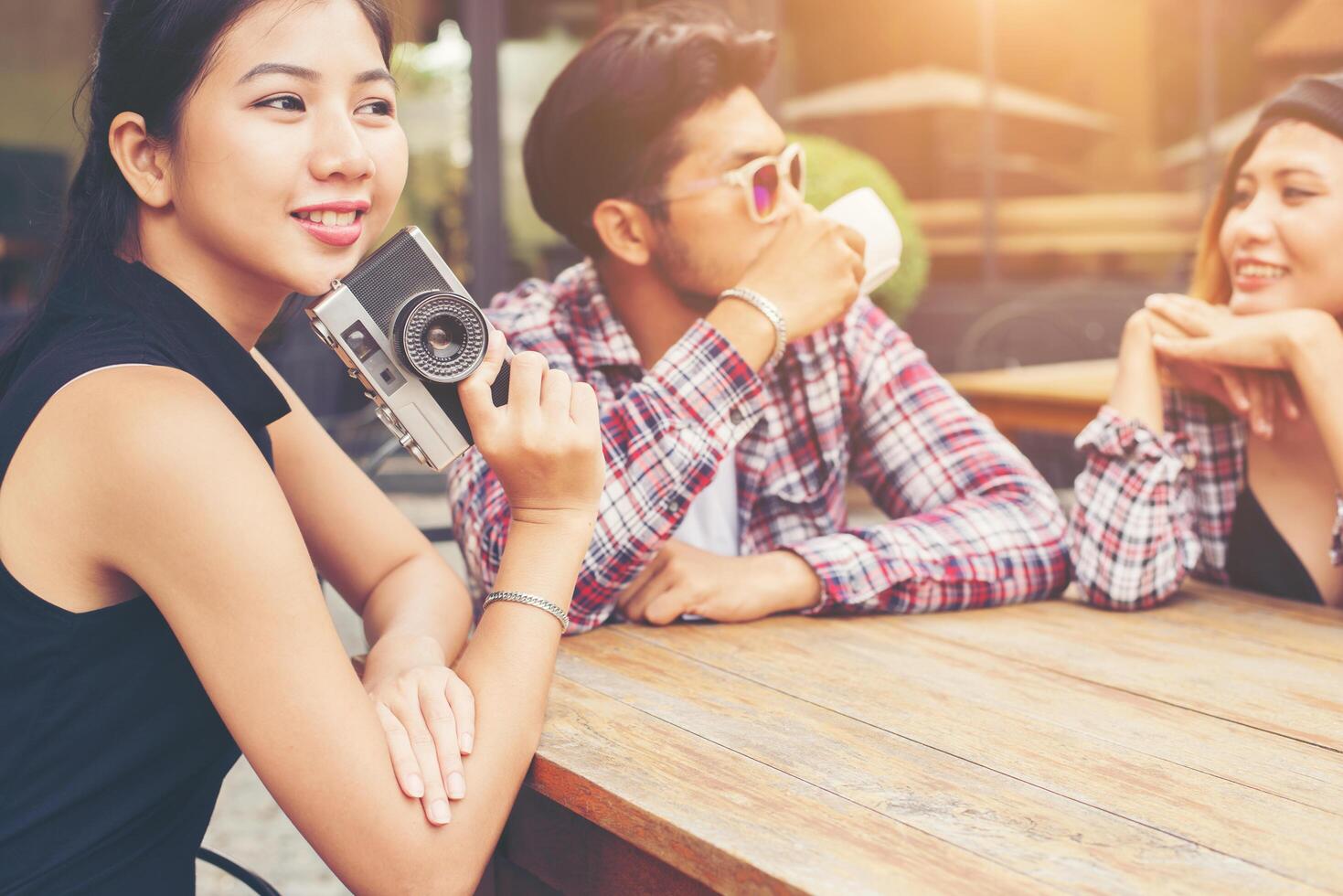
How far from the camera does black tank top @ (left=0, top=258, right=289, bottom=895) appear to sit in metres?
1.02

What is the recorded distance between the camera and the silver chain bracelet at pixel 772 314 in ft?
5.18

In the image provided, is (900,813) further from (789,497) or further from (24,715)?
(789,497)

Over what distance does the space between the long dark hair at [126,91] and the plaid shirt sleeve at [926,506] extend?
0.86 metres

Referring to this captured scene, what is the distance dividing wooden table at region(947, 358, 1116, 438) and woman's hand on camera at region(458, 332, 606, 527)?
7.25 feet

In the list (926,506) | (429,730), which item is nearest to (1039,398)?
(926,506)

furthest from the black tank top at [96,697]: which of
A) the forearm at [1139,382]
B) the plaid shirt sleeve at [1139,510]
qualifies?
the forearm at [1139,382]

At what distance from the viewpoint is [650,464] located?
1.50m

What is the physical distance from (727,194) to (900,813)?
1126mm

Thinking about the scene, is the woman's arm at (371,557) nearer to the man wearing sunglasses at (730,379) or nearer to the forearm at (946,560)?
the man wearing sunglasses at (730,379)

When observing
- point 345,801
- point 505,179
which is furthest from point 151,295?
point 505,179

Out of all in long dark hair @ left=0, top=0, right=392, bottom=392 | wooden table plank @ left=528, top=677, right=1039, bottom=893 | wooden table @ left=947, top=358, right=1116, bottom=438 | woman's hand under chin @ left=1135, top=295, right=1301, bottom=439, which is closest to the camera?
wooden table plank @ left=528, top=677, right=1039, bottom=893

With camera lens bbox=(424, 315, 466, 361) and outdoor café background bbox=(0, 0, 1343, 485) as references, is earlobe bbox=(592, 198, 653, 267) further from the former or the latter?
outdoor café background bbox=(0, 0, 1343, 485)

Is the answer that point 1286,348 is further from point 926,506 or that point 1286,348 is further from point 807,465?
point 807,465

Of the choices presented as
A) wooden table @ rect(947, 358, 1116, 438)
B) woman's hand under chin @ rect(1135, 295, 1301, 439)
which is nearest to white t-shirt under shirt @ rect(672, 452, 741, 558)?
woman's hand under chin @ rect(1135, 295, 1301, 439)
